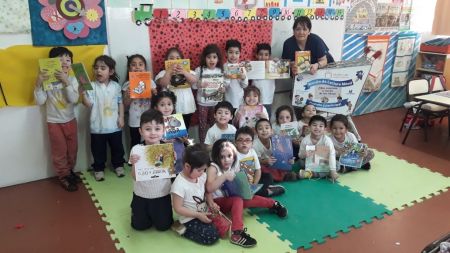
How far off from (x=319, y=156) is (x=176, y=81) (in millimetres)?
1547

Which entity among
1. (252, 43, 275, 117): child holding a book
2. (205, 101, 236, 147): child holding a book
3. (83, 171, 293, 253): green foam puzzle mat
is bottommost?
(83, 171, 293, 253): green foam puzzle mat

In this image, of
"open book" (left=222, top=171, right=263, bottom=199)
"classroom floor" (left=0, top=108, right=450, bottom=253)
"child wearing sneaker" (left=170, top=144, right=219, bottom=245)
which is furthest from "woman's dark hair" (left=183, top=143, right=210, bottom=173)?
"classroom floor" (left=0, top=108, right=450, bottom=253)

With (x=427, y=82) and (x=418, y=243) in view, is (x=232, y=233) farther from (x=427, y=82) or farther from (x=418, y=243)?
(x=427, y=82)

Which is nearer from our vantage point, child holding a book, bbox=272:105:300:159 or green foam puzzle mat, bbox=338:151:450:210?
green foam puzzle mat, bbox=338:151:450:210

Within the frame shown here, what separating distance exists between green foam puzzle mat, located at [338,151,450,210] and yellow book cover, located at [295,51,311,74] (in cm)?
122

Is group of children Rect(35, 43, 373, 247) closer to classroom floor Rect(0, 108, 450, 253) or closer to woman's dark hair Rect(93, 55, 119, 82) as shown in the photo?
woman's dark hair Rect(93, 55, 119, 82)

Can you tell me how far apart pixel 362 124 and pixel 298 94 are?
1.57 metres

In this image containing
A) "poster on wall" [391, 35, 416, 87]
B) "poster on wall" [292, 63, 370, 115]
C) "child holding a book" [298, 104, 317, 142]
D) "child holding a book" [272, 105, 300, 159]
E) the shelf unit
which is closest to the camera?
"child holding a book" [272, 105, 300, 159]

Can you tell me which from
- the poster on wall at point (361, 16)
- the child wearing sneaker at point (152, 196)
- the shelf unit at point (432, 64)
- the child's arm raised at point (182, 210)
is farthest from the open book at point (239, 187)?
the shelf unit at point (432, 64)

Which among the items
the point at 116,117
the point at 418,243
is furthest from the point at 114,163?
the point at 418,243

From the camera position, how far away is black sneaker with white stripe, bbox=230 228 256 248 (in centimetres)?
243

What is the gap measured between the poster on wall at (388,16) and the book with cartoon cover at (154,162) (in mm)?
4111

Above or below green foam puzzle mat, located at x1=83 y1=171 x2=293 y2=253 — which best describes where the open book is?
above

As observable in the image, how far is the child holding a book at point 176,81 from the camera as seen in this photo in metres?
3.32
